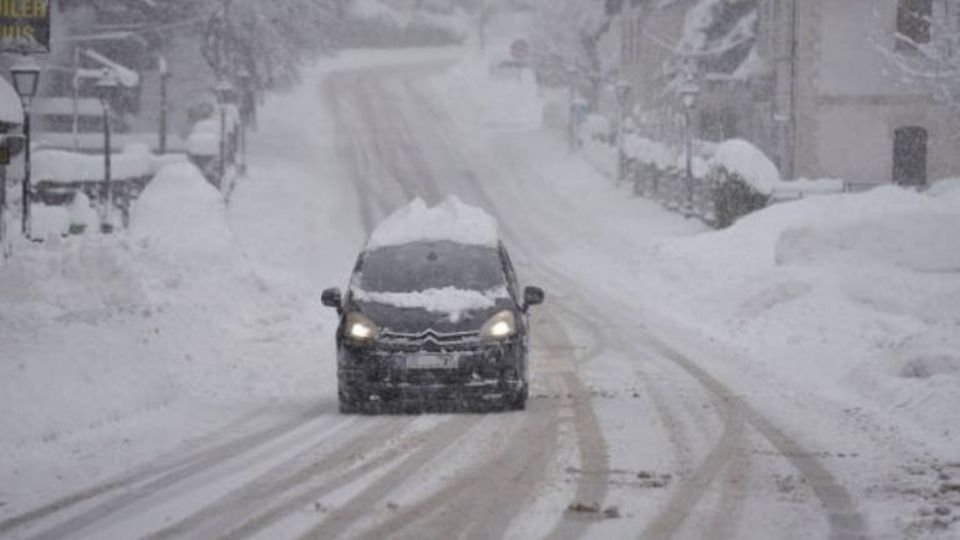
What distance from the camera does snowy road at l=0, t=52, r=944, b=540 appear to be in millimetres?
8719

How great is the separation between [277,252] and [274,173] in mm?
15450

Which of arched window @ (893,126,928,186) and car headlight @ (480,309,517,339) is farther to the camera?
arched window @ (893,126,928,186)

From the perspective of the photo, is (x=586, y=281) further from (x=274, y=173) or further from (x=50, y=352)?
(x=274, y=173)

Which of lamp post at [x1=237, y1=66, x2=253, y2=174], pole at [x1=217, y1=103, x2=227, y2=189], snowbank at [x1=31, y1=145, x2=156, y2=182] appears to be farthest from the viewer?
lamp post at [x1=237, y1=66, x2=253, y2=174]

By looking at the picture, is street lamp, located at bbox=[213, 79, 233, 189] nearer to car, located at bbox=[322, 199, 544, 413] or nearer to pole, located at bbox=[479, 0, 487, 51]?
car, located at bbox=[322, 199, 544, 413]

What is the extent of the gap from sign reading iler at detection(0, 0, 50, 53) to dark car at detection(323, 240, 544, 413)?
24.0 ft

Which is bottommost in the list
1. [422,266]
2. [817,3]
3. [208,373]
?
[208,373]

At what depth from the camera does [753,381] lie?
625 inches

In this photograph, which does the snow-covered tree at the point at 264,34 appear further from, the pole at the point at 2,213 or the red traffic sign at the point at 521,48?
the pole at the point at 2,213

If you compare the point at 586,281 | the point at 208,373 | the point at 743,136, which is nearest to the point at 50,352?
the point at 208,373

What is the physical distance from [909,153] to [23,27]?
29767 mm

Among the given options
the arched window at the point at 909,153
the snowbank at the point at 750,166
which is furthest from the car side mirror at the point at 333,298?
the arched window at the point at 909,153

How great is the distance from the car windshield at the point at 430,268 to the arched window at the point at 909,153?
3030 centimetres

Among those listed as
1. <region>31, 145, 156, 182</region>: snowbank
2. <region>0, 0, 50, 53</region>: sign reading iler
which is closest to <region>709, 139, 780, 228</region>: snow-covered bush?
<region>31, 145, 156, 182</region>: snowbank
